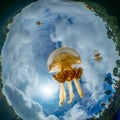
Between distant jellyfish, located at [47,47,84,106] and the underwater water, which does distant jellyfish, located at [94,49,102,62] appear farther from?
distant jellyfish, located at [47,47,84,106]

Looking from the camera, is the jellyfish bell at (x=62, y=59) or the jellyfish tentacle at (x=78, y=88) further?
the jellyfish tentacle at (x=78, y=88)

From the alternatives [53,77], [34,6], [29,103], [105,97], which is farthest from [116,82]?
[34,6]

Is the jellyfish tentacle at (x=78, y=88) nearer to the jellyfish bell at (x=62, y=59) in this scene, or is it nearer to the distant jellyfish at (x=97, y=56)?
the jellyfish bell at (x=62, y=59)

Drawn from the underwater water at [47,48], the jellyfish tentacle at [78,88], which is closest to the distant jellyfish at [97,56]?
the underwater water at [47,48]

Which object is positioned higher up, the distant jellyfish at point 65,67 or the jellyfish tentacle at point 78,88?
the distant jellyfish at point 65,67

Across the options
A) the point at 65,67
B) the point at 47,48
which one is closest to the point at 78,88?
the point at 65,67

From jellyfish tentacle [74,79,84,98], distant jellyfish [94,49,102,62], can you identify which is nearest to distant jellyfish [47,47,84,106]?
jellyfish tentacle [74,79,84,98]
